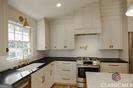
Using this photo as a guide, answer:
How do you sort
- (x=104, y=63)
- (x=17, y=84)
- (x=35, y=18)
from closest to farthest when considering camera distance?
(x=17, y=84), (x=104, y=63), (x=35, y=18)

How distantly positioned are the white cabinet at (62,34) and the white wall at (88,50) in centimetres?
36

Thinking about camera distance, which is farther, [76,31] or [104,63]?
[76,31]

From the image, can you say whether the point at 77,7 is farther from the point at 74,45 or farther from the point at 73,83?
the point at 73,83

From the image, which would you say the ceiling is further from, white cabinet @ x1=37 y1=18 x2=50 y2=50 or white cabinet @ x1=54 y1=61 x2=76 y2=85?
white cabinet @ x1=54 y1=61 x2=76 y2=85

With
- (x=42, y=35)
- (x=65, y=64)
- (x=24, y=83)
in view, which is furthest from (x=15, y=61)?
(x=65, y=64)

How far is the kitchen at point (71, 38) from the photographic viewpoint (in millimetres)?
3541

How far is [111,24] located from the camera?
4.36 meters

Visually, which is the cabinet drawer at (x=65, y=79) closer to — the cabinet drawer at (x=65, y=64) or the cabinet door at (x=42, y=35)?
the cabinet drawer at (x=65, y=64)

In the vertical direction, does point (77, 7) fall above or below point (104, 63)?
above

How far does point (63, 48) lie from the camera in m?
4.82

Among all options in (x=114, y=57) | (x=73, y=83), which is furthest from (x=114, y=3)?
(x=73, y=83)

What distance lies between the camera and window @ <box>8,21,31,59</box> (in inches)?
126

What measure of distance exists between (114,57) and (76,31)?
5.24 feet

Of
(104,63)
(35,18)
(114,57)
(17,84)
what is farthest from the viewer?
(114,57)
